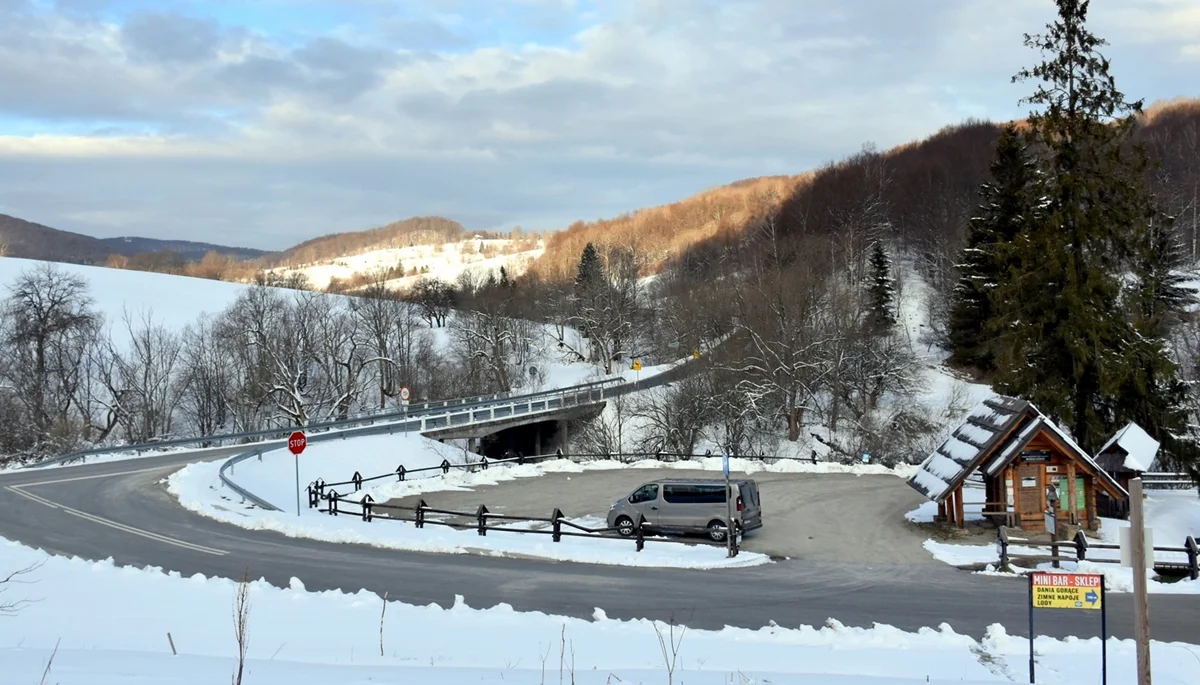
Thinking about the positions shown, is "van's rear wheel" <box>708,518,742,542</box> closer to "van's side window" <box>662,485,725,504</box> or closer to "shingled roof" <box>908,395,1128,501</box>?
"van's side window" <box>662,485,725,504</box>

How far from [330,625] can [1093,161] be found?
2933 cm

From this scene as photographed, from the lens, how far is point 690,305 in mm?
73688

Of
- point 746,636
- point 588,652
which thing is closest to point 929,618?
point 746,636

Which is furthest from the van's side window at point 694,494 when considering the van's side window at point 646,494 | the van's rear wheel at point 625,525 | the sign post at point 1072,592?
the sign post at point 1072,592

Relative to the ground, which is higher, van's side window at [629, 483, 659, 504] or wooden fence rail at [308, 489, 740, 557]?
van's side window at [629, 483, 659, 504]

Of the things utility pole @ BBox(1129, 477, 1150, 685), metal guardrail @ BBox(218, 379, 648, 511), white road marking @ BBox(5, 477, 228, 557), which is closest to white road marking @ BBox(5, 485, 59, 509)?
white road marking @ BBox(5, 477, 228, 557)

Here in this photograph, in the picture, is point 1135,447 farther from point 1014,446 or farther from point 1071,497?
point 1014,446

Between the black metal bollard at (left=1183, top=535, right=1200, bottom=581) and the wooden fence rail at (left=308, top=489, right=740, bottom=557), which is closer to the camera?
the black metal bollard at (left=1183, top=535, right=1200, bottom=581)

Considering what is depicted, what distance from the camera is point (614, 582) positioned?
Answer: 17.5 m

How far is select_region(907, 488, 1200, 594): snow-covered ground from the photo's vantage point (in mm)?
17188

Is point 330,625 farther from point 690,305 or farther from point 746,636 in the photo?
point 690,305

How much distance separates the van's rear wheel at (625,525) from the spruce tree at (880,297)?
41764 millimetres

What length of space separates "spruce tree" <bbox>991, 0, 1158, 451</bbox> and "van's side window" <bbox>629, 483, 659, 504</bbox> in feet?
51.3

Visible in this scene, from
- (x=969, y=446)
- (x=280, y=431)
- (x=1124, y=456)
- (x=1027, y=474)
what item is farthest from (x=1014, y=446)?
(x=280, y=431)
